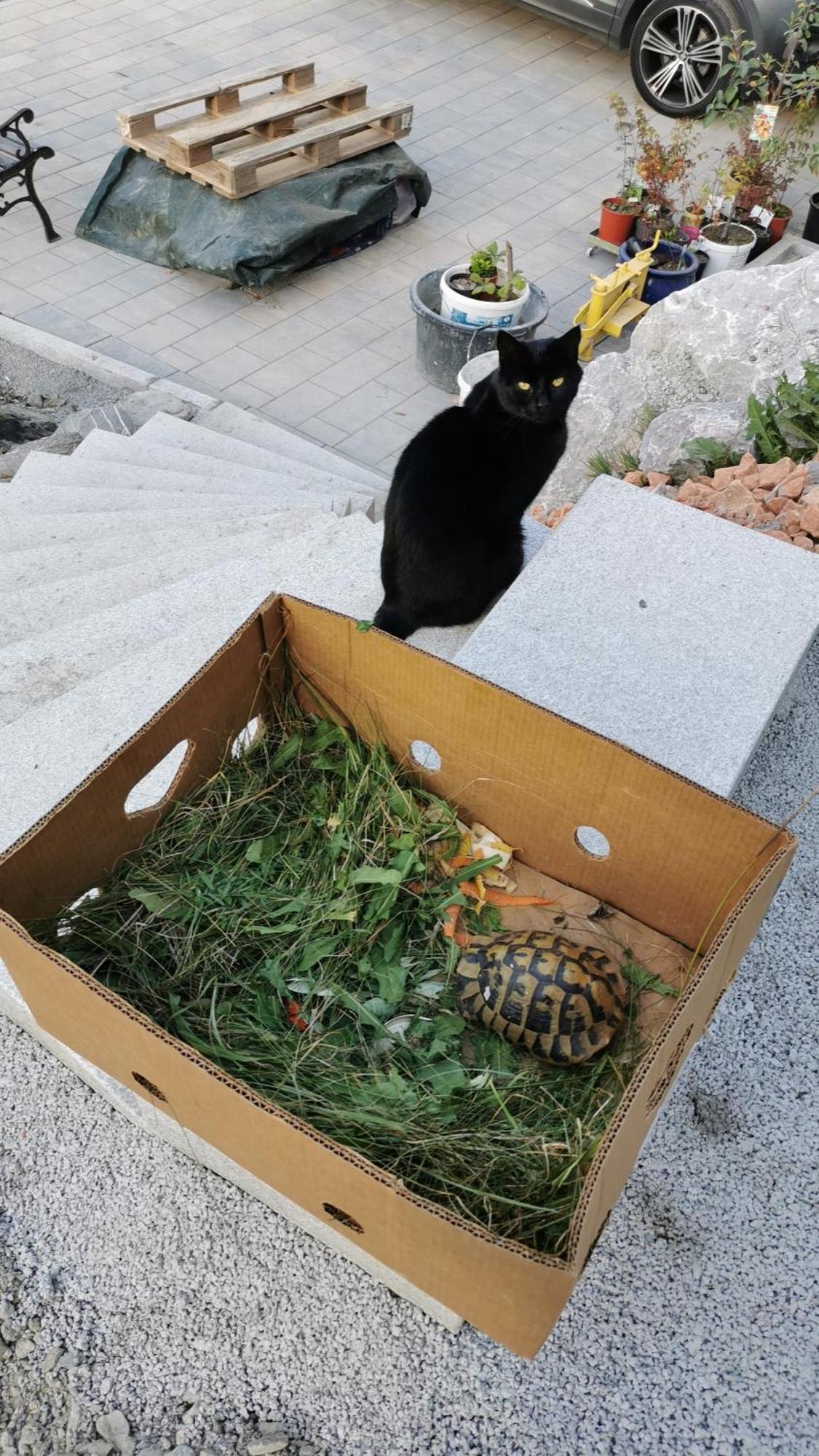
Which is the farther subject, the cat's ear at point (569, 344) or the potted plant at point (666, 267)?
the potted plant at point (666, 267)

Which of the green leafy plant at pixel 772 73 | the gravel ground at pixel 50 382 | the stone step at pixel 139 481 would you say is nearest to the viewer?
the stone step at pixel 139 481

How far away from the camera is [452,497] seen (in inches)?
114

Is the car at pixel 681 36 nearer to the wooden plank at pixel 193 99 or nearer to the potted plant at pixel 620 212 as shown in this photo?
the potted plant at pixel 620 212

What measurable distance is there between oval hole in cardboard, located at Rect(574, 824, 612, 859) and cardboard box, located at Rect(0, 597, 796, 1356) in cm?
1

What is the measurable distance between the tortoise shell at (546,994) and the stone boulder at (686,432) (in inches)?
94.2

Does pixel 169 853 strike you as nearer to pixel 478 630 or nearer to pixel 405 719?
pixel 405 719

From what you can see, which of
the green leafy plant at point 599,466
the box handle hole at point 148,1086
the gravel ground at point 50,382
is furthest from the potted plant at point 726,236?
the box handle hole at point 148,1086

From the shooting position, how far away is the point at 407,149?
7.43 meters

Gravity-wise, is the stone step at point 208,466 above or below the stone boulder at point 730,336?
below

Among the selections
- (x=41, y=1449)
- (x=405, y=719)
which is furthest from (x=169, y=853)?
(x=41, y=1449)

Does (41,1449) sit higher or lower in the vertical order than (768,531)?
lower

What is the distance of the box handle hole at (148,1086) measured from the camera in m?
1.56

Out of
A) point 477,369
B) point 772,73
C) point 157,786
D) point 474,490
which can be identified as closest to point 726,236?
point 772,73

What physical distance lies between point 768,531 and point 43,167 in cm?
613
